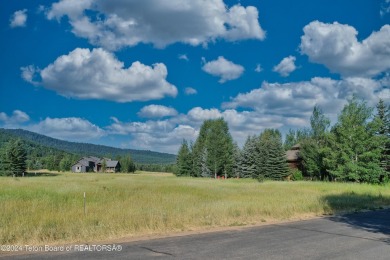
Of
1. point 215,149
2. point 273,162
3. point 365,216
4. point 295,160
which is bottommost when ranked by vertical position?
point 365,216

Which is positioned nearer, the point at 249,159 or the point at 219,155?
the point at 249,159

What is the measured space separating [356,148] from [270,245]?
48.2m

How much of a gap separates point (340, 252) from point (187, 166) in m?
Result: 87.2

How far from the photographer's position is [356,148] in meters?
53.8

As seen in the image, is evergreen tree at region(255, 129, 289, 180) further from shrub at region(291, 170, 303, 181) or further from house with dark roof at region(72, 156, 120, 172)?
house with dark roof at region(72, 156, 120, 172)

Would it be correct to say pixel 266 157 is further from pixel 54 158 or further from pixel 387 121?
pixel 54 158

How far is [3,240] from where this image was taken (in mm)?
10367

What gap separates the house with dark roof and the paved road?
5423 inches

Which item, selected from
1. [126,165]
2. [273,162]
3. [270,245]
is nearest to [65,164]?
[126,165]

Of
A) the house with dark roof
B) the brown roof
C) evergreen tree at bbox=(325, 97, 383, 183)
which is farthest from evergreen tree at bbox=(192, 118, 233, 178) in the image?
the house with dark roof

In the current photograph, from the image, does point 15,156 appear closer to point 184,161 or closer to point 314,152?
point 184,161

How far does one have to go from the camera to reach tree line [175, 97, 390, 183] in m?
53.9

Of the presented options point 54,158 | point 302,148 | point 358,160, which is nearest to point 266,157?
point 302,148

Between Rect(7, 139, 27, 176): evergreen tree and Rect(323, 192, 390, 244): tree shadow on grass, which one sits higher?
Rect(7, 139, 27, 176): evergreen tree
